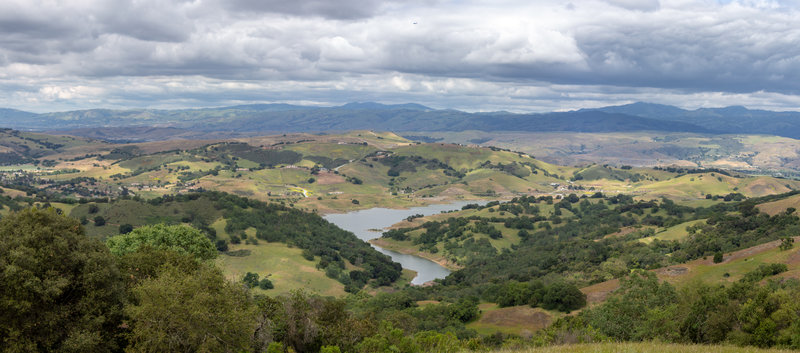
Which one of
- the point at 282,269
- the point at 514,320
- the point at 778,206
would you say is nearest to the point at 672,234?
the point at 778,206

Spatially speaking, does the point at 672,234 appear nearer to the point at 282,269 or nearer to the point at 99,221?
the point at 282,269

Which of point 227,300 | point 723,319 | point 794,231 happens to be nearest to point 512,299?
point 723,319

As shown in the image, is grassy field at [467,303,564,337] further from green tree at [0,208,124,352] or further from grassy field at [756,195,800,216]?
grassy field at [756,195,800,216]

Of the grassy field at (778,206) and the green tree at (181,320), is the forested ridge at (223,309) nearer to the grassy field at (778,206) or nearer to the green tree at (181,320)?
the green tree at (181,320)

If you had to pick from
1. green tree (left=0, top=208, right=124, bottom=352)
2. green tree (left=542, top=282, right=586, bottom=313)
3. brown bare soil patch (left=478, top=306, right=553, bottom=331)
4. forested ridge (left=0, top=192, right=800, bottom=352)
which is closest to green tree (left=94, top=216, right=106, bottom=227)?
forested ridge (left=0, top=192, right=800, bottom=352)

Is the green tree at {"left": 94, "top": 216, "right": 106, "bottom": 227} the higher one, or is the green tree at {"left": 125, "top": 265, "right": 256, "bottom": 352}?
the green tree at {"left": 125, "top": 265, "right": 256, "bottom": 352}

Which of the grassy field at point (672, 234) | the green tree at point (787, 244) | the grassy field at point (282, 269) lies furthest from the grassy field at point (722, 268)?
the grassy field at point (282, 269)

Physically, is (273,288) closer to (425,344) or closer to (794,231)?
(425,344)
